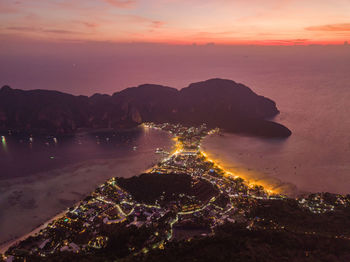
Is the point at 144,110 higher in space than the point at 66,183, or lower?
higher

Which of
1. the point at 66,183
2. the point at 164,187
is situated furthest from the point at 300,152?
the point at 66,183

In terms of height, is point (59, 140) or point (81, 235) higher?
point (59, 140)

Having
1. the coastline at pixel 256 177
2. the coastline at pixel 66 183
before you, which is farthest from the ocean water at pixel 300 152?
the coastline at pixel 66 183

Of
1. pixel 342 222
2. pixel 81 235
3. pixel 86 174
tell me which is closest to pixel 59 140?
pixel 86 174

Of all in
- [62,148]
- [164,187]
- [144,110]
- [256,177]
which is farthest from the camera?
[144,110]

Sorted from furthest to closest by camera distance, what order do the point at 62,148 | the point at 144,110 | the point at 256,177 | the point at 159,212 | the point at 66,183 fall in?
the point at 144,110 → the point at 62,148 → the point at 256,177 → the point at 66,183 → the point at 159,212

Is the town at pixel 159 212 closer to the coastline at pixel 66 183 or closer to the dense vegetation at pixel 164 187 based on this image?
the dense vegetation at pixel 164 187

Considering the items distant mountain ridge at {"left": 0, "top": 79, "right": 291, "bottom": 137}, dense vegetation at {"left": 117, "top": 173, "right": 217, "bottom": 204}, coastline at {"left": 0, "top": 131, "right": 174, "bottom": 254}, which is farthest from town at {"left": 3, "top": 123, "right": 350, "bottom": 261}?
distant mountain ridge at {"left": 0, "top": 79, "right": 291, "bottom": 137}

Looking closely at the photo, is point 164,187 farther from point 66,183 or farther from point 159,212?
point 66,183

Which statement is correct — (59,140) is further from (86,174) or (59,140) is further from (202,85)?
(202,85)
